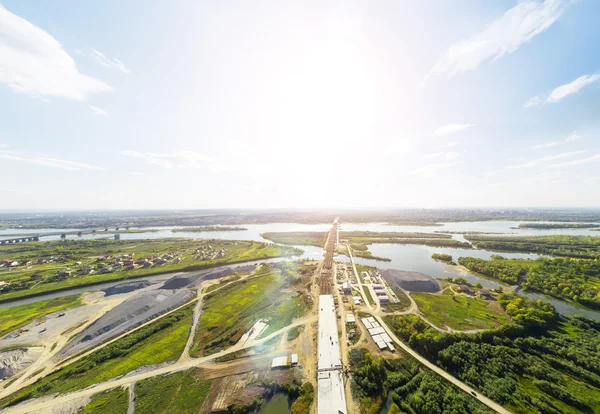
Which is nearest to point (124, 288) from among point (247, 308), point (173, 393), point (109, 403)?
point (247, 308)

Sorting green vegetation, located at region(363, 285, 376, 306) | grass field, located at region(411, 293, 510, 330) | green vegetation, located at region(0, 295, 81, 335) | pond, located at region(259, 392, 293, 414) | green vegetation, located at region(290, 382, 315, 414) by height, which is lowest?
pond, located at region(259, 392, 293, 414)

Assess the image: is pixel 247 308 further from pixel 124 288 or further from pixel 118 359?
pixel 124 288

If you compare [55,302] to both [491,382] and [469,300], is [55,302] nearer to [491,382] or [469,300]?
[491,382]

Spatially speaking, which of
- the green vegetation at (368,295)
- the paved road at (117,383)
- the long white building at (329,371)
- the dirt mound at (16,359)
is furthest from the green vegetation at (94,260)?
the long white building at (329,371)

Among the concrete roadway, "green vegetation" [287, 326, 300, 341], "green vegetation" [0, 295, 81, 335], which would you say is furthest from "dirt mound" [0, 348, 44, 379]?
the concrete roadway

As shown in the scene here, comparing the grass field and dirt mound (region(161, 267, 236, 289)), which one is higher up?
dirt mound (region(161, 267, 236, 289))

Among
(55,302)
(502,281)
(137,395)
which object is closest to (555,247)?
(502,281)

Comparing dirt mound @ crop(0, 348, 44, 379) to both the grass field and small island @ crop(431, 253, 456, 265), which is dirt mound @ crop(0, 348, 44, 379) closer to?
the grass field
